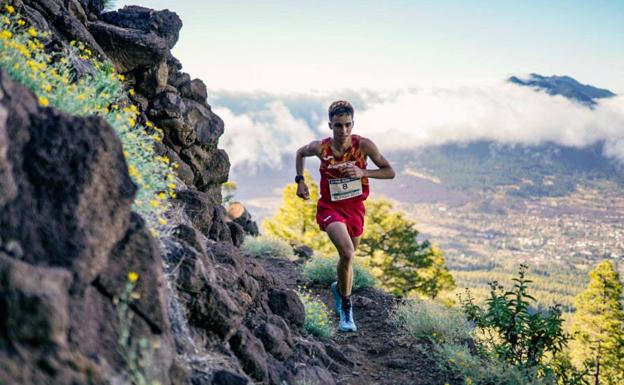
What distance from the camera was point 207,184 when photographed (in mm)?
11219

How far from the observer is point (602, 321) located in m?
26.4

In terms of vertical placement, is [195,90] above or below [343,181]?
above

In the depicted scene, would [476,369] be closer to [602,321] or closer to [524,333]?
[524,333]

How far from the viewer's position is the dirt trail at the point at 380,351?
5250 mm

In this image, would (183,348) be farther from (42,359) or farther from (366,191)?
(366,191)

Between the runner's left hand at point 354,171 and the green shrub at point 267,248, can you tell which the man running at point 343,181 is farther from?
the green shrub at point 267,248

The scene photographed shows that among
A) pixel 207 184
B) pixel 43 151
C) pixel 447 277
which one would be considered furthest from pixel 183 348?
pixel 447 277

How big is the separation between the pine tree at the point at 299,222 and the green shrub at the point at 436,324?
80.8 ft

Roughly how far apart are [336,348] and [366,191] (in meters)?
2.11

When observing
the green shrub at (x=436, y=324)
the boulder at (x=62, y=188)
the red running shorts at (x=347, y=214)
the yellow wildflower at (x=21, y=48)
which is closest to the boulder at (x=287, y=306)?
the red running shorts at (x=347, y=214)

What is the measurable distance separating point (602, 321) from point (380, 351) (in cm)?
2569

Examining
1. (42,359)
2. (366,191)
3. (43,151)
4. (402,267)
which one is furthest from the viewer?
(402,267)

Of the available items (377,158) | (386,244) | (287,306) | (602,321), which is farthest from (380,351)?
(386,244)

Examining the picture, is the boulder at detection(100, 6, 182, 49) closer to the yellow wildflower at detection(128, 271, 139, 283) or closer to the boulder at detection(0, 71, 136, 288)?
the boulder at detection(0, 71, 136, 288)
